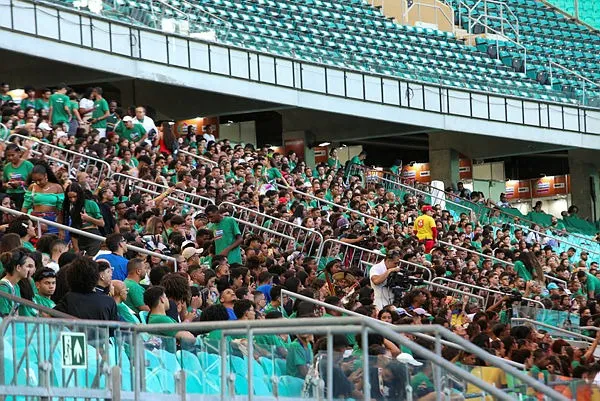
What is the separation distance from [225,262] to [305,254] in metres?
5.85

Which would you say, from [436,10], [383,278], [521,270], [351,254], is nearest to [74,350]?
[383,278]

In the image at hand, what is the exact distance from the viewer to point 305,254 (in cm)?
2069

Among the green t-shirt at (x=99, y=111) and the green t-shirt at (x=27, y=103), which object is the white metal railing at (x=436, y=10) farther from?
the green t-shirt at (x=27, y=103)

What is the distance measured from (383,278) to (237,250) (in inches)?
76.2

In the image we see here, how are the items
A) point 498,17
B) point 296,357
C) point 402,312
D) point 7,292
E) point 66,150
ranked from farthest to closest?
point 498,17
point 66,150
point 402,312
point 7,292
point 296,357

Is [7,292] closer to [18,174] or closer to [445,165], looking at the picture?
[18,174]

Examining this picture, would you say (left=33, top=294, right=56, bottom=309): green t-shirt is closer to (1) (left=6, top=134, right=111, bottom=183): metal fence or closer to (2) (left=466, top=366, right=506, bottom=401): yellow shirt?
(2) (left=466, top=366, right=506, bottom=401): yellow shirt

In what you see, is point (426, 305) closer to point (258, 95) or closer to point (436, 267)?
point (436, 267)

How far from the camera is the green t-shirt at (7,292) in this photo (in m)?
9.93

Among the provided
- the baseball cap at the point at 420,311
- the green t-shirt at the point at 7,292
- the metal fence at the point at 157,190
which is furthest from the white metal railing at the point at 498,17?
the green t-shirt at the point at 7,292

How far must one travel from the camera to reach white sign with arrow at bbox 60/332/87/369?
950 cm

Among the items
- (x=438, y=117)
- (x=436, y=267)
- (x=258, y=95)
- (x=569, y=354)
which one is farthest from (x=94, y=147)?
(x=438, y=117)

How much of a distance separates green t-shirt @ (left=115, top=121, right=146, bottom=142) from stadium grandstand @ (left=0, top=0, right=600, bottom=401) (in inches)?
1.4

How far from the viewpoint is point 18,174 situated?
16.3 metres
